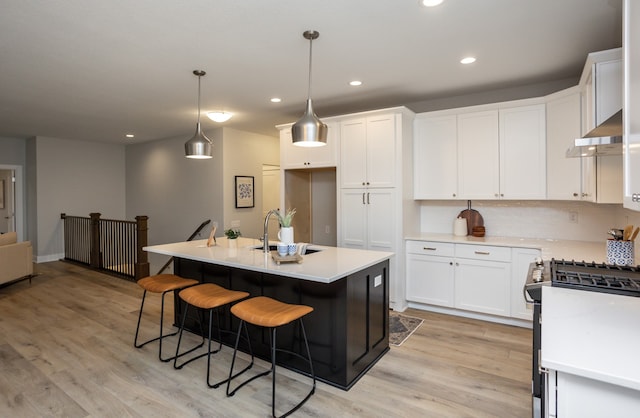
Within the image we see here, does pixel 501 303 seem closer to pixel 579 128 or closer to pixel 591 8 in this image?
pixel 579 128

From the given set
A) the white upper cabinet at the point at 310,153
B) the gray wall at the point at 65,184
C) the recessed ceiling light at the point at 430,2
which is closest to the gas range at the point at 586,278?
the recessed ceiling light at the point at 430,2

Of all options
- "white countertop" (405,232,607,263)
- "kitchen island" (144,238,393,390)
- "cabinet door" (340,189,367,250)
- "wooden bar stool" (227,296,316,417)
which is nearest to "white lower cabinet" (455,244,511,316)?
"white countertop" (405,232,607,263)

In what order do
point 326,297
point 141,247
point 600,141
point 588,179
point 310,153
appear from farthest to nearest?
point 141,247
point 310,153
point 588,179
point 326,297
point 600,141

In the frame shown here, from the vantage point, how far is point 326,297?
257cm

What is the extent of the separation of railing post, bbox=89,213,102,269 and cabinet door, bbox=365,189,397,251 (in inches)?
199

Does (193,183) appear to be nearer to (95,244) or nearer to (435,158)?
(95,244)

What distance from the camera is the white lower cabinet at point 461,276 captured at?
359cm

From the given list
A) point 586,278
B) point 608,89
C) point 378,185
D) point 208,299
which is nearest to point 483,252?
point 378,185

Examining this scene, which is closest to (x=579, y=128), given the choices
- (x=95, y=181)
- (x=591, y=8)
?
(x=591, y=8)

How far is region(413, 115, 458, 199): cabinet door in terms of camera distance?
4051 millimetres

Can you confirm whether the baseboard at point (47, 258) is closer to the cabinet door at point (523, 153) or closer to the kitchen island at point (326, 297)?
the kitchen island at point (326, 297)

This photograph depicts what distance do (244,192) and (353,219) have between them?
8.50ft

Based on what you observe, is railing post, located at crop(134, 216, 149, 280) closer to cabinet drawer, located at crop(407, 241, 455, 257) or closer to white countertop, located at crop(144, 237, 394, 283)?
white countertop, located at crop(144, 237, 394, 283)

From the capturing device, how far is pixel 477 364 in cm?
281
